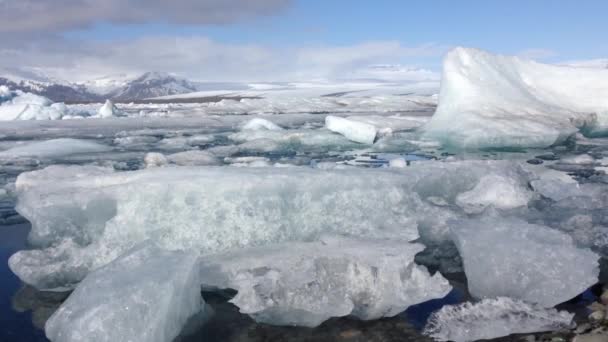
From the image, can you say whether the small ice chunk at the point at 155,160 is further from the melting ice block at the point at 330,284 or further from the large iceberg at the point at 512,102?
the large iceberg at the point at 512,102

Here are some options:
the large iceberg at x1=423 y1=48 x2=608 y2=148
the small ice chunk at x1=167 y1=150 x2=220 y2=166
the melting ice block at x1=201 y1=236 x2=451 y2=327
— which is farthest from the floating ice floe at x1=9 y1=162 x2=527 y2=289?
the large iceberg at x1=423 y1=48 x2=608 y2=148

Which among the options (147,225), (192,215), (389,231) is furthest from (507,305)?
(147,225)

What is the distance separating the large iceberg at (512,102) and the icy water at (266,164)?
311mm

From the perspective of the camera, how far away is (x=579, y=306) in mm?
2283

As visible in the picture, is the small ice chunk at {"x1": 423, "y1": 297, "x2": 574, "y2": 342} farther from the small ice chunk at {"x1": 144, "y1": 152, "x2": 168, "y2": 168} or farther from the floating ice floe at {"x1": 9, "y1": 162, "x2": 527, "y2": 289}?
the small ice chunk at {"x1": 144, "y1": 152, "x2": 168, "y2": 168}

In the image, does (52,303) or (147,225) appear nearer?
(52,303)

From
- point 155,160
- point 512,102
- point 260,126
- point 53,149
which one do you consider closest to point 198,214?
point 155,160

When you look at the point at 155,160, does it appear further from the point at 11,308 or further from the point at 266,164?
the point at 11,308

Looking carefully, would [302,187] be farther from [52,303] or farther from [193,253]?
[52,303]

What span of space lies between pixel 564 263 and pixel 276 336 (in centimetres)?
143

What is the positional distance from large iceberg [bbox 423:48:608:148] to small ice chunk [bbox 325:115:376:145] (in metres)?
1.23

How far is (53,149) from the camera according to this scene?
773 centimetres

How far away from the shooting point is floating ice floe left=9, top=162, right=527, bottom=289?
2740 mm

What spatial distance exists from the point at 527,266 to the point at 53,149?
7358 millimetres
